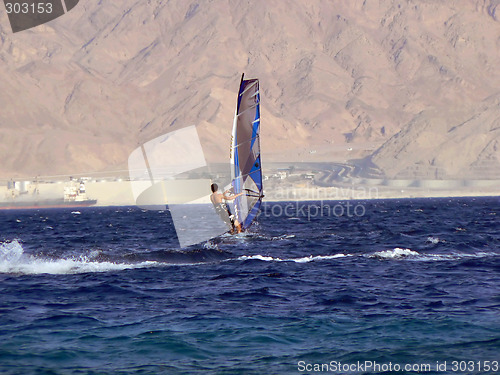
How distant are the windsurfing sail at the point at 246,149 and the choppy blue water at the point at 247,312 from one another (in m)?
8.42

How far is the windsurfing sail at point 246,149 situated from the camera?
43.1 metres

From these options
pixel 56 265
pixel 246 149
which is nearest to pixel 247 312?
pixel 56 265

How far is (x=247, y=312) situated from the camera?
21.1 meters

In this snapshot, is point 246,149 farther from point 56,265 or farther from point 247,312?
point 247,312

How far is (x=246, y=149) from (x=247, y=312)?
2325 cm

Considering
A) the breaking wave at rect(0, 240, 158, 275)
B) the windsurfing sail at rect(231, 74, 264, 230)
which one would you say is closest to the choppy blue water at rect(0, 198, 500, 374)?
the breaking wave at rect(0, 240, 158, 275)

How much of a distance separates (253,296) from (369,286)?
409cm

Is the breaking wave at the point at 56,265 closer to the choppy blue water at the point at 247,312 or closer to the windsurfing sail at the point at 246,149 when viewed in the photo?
the choppy blue water at the point at 247,312

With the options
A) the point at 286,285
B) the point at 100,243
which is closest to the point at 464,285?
the point at 286,285

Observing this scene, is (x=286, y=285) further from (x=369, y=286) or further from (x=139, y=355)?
(x=139, y=355)

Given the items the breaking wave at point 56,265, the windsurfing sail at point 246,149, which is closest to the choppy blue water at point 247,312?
the breaking wave at point 56,265

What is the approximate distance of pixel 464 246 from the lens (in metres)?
38.7

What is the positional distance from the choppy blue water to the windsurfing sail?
27.6 feet

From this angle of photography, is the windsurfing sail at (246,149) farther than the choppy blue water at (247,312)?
Yes
